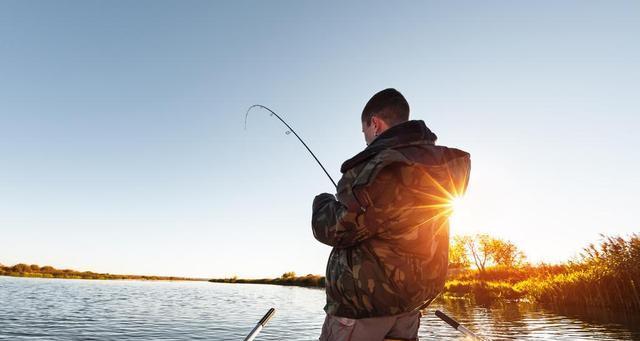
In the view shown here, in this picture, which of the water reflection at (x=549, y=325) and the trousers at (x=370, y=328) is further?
the water reflection at (x=549, y=325)

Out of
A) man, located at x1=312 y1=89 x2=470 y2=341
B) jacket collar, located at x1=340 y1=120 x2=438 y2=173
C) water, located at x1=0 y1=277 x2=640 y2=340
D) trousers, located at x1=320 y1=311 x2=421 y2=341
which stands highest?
jacket collar, located at x1=340 y1=120 x2=438 y2=173

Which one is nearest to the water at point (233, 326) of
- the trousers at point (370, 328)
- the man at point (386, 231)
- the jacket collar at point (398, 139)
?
the trousers at point (370, 328)

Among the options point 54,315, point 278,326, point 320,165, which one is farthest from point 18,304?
point 320,165

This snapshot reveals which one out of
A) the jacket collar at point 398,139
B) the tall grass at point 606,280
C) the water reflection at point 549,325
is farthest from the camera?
the tall grass at point 606,280

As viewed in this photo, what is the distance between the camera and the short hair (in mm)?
2881

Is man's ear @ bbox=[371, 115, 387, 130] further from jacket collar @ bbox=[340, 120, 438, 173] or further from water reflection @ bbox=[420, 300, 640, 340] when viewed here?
water reflection @ bbox=[420, 300, 640, 340]

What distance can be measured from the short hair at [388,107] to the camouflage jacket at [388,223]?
25cm

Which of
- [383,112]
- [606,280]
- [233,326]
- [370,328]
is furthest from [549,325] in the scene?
[383,112]

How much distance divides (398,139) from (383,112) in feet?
1.48

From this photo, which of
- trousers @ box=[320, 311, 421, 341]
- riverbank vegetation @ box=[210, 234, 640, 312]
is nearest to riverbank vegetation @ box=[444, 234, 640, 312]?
riverbank vegetation @ box=[210, 234, 640, 312]

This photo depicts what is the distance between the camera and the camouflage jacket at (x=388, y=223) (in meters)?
2.32

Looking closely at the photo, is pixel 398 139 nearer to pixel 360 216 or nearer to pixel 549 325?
pixel 360 216

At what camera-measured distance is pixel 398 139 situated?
98.9 inches

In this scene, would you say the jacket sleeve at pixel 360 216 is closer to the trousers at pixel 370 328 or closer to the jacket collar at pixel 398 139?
the jacket collar at pixel 398 139
